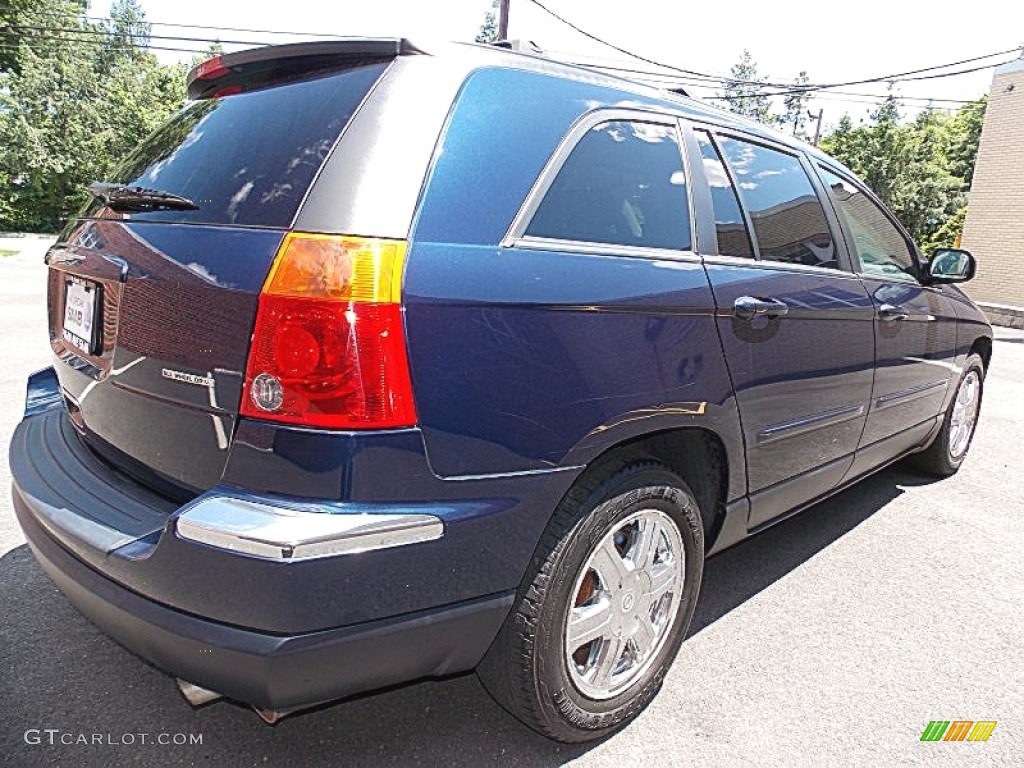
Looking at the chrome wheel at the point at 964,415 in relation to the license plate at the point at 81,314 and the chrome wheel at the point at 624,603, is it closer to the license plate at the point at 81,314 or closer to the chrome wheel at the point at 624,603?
the chrome wheel at the point at 624,603

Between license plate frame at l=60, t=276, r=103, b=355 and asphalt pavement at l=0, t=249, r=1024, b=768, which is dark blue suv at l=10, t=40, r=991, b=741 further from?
asphalt pavement at l=0, t=249, r=1024, b=768

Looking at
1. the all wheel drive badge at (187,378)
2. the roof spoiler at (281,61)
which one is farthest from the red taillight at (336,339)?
the roof spoiler at (281,61)

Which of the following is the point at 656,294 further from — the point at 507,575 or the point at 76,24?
the point at 76,24

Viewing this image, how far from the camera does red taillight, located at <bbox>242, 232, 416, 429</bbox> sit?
57.1 inches

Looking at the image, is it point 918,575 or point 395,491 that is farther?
point 918,575

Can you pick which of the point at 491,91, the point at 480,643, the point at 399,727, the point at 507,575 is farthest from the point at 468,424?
the point at 399,727

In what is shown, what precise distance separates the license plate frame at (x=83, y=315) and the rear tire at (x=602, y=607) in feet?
4.35

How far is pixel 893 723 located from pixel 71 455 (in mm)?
2615

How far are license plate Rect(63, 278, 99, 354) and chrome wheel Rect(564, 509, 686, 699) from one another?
148 centimetres

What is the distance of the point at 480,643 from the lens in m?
1.72

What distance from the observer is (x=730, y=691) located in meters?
2.34

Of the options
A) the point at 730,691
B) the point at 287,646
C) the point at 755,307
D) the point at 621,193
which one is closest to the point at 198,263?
the point at 287,646

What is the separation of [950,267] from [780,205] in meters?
1.64

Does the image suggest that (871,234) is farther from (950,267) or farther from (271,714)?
(271,714)
